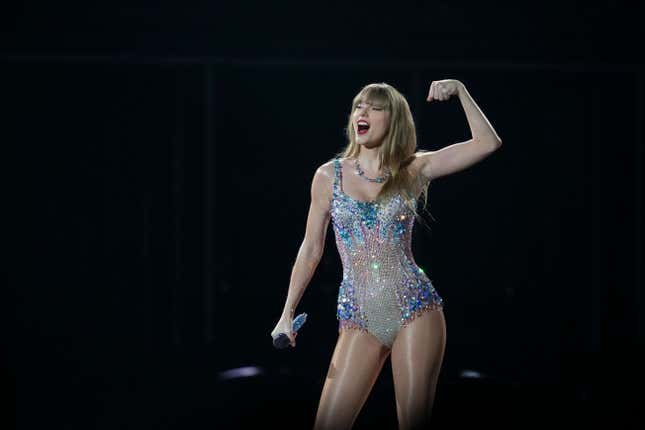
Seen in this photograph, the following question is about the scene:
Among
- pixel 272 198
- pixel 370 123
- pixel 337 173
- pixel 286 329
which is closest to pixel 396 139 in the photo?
pixel 370 123

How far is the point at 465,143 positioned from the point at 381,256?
483mm

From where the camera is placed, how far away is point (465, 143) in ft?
9.62

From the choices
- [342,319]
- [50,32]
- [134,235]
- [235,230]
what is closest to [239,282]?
[235,230]

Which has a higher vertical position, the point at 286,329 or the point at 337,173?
the point at 337,173

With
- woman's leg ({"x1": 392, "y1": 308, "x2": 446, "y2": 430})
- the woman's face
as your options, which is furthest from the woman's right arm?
woman's leg ({"x1": 392, "y1": 308, "x2": 446, "y2": 430})

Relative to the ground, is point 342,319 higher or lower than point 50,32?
lower

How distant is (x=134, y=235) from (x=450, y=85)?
4052 mm

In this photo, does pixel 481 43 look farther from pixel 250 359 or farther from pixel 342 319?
pixel 342 319

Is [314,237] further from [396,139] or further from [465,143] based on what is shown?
[465,143]

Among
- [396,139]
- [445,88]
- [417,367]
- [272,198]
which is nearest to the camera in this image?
[417,367]

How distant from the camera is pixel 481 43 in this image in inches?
236

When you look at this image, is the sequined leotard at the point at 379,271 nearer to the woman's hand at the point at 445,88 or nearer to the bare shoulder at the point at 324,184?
the bare shoulder at the point at 324,184

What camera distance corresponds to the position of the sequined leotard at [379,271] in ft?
9.37

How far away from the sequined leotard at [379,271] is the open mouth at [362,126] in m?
0.22
